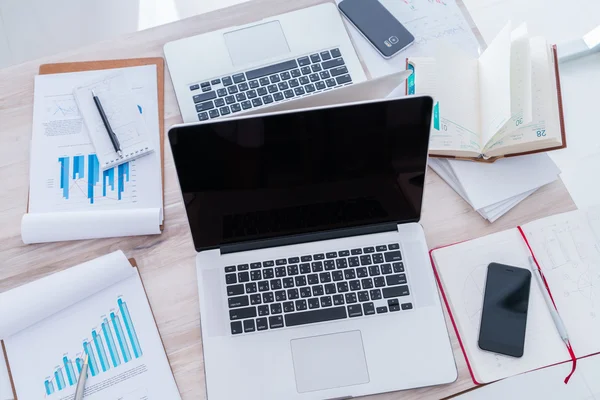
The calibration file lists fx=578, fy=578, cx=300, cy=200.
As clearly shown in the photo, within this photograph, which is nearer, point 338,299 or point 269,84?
point 338,299

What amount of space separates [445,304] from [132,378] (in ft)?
1.77

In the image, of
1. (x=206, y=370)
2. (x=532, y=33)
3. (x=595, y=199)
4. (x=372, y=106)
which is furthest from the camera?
(x=532, y=33)

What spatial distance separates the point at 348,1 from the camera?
1.26 m

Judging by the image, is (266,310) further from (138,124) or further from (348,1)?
(348,1)

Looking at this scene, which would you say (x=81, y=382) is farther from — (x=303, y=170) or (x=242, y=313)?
(x=303, y=170)

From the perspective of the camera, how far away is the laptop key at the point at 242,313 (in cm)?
98

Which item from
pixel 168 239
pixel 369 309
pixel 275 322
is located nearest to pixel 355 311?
pixel 369 309

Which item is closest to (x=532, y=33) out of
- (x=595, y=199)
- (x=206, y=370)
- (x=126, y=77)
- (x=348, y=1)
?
(x=595, y=199)

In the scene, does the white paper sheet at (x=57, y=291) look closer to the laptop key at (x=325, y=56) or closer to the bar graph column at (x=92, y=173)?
the bar graph column at (x=92, y=173)

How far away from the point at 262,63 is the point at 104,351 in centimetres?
63

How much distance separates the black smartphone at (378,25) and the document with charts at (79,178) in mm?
444

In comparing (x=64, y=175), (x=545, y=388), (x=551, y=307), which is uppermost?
(x=64, y=175)

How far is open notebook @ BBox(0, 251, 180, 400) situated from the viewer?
3.09 feet

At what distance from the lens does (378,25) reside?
4.06 feet
